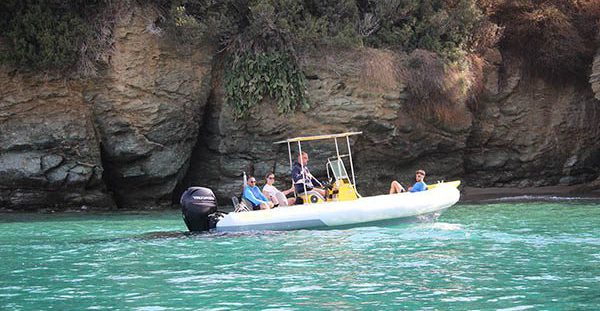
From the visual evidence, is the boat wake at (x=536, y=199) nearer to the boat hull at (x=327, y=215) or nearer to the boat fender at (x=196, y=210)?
the boat hull at (x=327, y=215)

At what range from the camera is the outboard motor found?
15023 mm

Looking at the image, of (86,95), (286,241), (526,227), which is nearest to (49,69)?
(86,95)

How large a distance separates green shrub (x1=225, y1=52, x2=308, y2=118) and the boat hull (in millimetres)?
6970

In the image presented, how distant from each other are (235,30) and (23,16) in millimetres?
5603

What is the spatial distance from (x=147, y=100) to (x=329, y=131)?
5.09 meters

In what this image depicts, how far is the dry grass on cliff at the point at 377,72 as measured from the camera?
2269 centimetres

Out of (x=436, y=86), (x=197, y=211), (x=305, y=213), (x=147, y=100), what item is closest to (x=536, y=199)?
(x=436, y=86)

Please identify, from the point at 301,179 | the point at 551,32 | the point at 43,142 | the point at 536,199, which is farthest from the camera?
the point at 551,32

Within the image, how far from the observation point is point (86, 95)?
21.5m

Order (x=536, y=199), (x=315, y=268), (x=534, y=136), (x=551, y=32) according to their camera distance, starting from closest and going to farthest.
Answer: (x=315, y=268)
(x=536, y=199)
(x=551, y=32)
(x=534, y=136)

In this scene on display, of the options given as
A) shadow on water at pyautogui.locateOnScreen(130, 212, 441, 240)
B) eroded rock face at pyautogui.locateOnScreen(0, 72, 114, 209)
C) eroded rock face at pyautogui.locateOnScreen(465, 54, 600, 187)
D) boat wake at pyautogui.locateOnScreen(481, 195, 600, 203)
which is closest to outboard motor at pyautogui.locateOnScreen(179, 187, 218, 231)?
shadow on water at pyautogui.locateOnScreen(130, 212, 441, 240)

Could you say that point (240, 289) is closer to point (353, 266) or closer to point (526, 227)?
point (353, 266)

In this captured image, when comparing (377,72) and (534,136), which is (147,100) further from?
(534,136)

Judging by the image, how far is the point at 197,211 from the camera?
15031 millimetres
